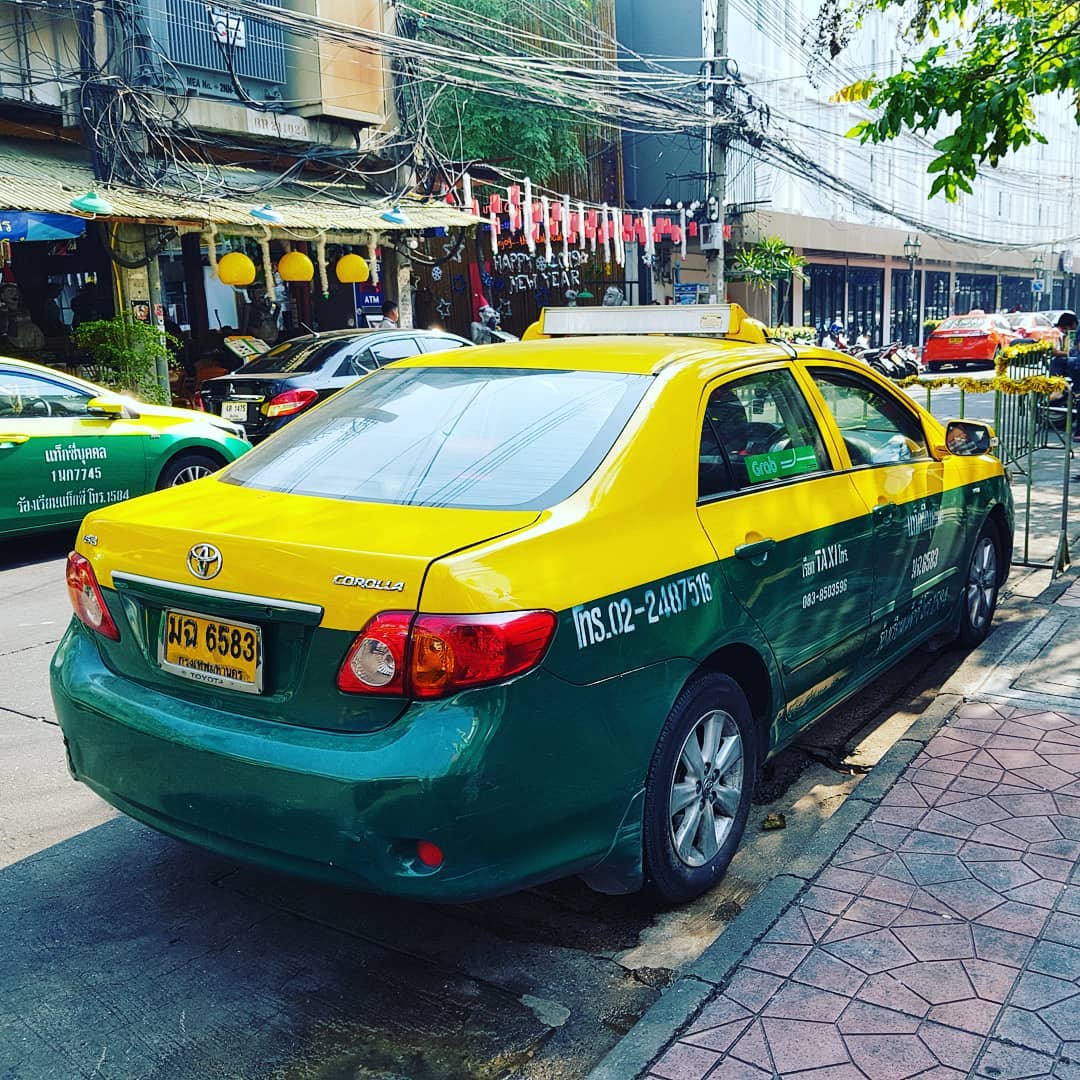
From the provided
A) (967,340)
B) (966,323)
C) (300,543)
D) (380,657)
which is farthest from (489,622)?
(966,323)

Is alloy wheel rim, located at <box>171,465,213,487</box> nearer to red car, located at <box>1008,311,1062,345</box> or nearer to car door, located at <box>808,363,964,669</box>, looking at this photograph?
car door, located at <box>808,363,964,669</box>

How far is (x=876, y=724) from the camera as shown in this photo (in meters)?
5.01

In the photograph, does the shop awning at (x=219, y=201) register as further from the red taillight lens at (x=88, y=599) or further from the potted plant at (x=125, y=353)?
the red taillight lens at (x=88, y=599)

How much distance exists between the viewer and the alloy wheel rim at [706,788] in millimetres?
3295

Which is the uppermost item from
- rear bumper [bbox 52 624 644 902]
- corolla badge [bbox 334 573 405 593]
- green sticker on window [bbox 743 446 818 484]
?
green sticker on window [bbox 743 446 818 484]

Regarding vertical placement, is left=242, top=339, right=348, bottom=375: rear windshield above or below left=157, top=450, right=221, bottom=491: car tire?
above

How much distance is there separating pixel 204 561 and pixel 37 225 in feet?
35.6

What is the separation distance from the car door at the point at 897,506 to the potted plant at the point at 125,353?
1054 centimetres

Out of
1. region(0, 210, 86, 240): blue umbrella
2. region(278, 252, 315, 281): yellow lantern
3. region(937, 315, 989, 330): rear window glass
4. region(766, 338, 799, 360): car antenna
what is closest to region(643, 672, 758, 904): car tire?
region(766, 338, 799, 360): car antenna

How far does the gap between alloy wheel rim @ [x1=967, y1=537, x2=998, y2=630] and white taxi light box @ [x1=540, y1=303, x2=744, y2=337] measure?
1976 millimetres

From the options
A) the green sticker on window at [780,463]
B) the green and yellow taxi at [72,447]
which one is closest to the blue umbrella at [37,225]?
the green and yellow taxi at [72,447]

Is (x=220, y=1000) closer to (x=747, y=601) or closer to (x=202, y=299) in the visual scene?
(x=747, y=601)

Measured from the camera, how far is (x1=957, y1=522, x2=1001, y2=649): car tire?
5.54 meters

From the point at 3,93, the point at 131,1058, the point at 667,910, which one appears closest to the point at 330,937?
the point at 131,1058
